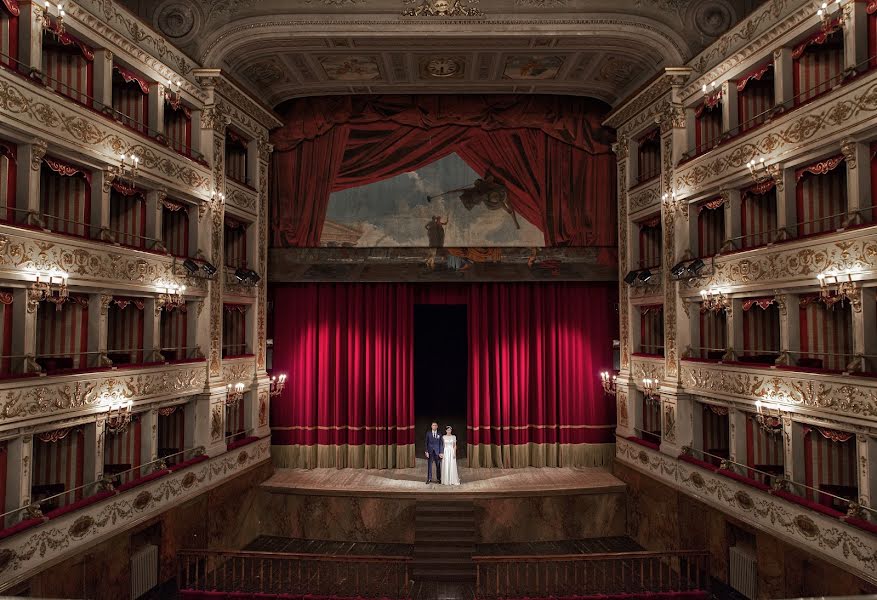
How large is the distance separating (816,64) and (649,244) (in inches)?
202

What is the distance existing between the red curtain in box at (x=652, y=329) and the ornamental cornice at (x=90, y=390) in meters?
10.1

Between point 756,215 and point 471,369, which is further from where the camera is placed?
point 471,369

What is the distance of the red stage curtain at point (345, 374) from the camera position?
47.8ft

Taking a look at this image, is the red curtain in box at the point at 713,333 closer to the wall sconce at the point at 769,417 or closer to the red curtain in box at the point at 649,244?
the wall sconce at the point at 769,417

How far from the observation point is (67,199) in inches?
363

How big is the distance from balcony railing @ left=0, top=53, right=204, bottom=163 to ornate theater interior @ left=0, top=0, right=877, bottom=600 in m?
0.07

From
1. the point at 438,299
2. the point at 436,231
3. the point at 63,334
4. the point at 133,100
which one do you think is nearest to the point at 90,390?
the point at 63,334

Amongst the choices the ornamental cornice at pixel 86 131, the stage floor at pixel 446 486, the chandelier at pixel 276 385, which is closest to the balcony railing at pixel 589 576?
the stage floor at pixel 446 486

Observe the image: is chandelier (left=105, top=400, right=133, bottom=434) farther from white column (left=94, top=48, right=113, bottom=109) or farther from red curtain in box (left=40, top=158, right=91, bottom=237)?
white column (left=94, top=48, right=113, bottom=109)

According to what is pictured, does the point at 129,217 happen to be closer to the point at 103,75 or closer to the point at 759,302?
the point at 103,75

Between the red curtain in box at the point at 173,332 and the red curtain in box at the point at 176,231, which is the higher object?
the red curtain in box at the point at 176,231

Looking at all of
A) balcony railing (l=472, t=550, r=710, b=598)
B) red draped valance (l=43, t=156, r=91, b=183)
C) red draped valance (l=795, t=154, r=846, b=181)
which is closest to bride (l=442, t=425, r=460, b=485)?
balcony railing (l=472, t=550, r=710, b=598)

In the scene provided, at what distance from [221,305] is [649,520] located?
10.5m

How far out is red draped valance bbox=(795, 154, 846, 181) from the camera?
8461mm
